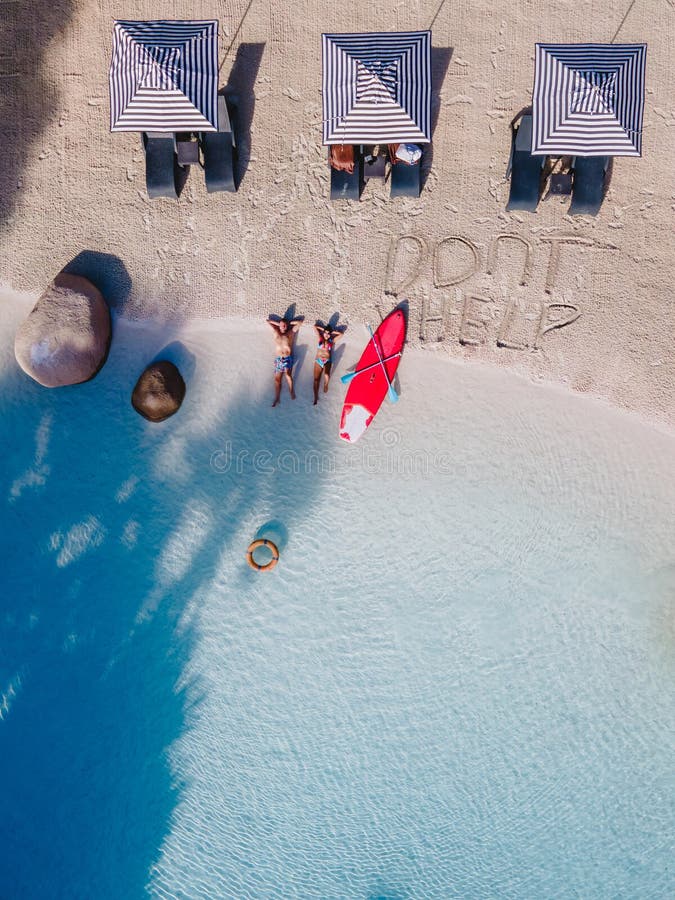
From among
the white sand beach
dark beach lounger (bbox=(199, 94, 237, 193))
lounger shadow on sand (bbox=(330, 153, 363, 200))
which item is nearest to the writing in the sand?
the white sand beach

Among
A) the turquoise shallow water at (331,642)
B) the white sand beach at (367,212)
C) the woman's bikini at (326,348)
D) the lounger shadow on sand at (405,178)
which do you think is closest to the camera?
the lounger shadow on sand at (405,178)

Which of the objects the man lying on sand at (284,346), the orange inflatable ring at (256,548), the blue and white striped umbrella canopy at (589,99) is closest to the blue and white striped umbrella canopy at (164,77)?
the man lying on sand at (284,346)

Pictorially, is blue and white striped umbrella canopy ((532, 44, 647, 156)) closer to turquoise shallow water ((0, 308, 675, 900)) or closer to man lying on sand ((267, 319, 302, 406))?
turquoise shallow water ((0, 308, 675, 900))

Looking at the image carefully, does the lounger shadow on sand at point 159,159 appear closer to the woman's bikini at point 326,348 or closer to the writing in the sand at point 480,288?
the woman's bikini at point 326,348

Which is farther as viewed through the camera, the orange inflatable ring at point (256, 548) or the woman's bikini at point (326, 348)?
the orange inflatable ring at point (256, 548)

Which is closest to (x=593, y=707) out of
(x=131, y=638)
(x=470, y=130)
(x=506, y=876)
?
(x=506, y=876)

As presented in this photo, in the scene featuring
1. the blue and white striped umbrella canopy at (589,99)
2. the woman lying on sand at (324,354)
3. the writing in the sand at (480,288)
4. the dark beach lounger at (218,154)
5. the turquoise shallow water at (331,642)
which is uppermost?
the blue and white striped umbrella canopy at (589,99)

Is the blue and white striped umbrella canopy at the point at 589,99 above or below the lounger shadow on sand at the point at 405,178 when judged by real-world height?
above
